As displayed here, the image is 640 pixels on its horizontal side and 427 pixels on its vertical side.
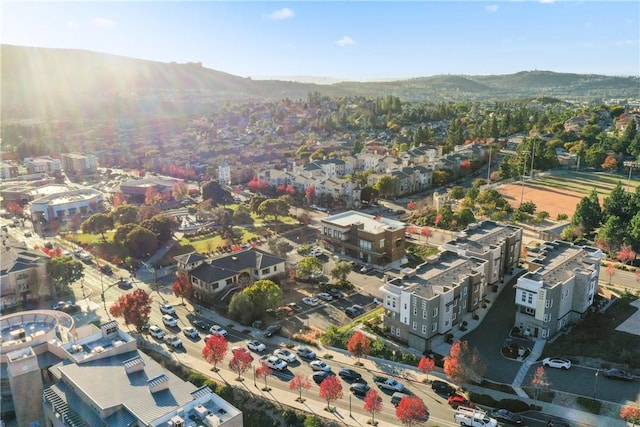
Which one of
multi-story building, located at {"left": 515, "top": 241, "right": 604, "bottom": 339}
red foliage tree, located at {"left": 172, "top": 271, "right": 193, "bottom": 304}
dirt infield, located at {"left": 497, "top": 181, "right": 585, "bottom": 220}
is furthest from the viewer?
dirt infield, located at {"left": 497, "top": 181, "right": 585, "bottom": 220}

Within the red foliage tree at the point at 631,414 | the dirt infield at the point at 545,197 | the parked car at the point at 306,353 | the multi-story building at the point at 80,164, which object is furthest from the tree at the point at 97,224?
the red foliage tree at the point at 631,414

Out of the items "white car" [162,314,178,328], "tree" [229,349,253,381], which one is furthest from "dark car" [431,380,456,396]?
"white car" [162,314,178,328]

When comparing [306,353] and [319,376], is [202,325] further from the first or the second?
[319,376]

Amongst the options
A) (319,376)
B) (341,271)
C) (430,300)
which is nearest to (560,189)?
(341,271)

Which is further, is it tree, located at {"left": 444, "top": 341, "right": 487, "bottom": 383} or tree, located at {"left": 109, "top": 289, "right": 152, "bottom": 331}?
tree, located at {"left": 109, "top": 289, "right": 152, "bottom": 331}

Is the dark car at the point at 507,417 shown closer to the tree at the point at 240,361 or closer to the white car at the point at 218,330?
the tree at the point at 240,361

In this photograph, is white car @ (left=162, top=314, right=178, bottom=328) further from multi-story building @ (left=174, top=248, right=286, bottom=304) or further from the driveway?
the driveway

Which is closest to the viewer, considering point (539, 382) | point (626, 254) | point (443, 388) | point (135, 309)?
point (539, 382)
